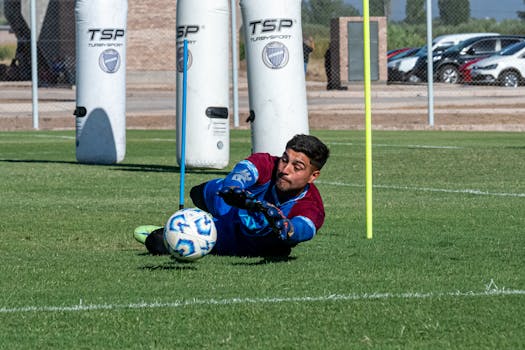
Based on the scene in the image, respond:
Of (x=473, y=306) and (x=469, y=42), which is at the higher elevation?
(x=469, y=42)

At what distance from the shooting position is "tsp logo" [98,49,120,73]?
63.9ft

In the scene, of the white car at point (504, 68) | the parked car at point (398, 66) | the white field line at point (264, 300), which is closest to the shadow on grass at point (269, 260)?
the white field line at point (264, 300)

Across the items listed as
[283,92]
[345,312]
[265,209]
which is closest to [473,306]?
[345,312]

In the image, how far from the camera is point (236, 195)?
8062 mm

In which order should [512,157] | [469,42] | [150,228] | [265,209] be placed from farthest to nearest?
[469,42]
[512,157]
[150,228]
[265,209]

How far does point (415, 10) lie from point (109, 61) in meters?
24.3

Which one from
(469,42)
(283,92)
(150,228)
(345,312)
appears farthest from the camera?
(469,42)

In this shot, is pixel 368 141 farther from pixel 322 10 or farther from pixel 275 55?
pixel 322 10

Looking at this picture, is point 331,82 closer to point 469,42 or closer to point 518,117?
point 469,42

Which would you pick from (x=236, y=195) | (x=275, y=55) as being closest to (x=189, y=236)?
(x=236, y=195)

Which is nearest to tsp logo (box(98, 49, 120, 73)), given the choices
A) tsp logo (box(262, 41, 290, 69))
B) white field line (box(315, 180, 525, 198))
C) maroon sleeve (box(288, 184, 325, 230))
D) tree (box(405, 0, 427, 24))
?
tsp logo (box(262, 41, 290, 69))

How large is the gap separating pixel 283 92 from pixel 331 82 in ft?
85.0

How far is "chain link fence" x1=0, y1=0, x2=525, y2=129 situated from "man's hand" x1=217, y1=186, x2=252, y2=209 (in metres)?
25.8

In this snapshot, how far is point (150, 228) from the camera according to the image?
9414 mm
